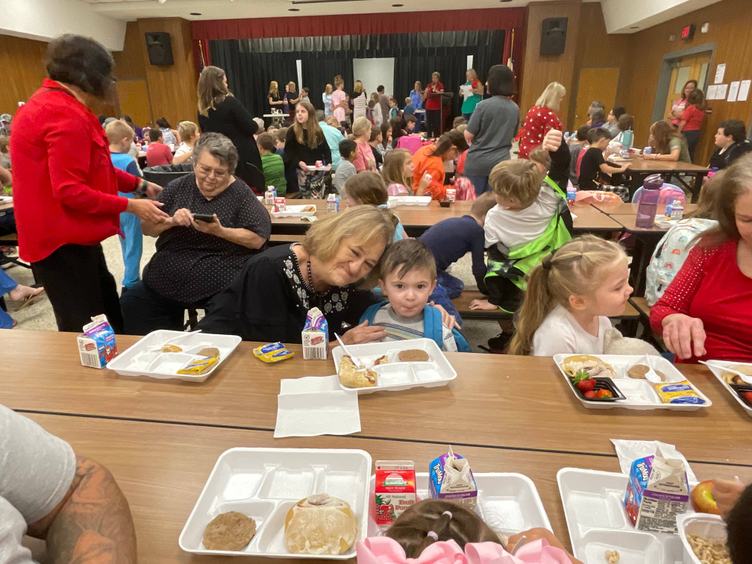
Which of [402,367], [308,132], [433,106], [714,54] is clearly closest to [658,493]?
[402,367]

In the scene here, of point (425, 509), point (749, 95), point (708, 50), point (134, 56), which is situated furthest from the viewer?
point (134, 56)

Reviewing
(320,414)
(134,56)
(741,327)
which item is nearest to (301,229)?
(320,414)

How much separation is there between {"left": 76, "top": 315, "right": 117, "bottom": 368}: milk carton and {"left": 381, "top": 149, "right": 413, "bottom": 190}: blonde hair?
3243 millimetres

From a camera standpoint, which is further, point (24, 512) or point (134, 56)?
point (134, 56)

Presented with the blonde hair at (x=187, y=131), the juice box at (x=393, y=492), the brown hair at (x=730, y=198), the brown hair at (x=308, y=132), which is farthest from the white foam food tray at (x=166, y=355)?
the blonde hair at (x=187, y=131)

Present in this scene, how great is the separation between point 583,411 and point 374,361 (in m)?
0.63

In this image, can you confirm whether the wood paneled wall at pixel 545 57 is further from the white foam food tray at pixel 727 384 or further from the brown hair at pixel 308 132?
the white foam food tray at pixel 727 384

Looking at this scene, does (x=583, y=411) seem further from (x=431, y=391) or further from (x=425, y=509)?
(x=425, y=509)

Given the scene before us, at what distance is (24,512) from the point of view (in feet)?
2.67

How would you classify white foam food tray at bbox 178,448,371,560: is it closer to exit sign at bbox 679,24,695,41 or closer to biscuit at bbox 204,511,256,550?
biscuit at bbox 204,511,256,550

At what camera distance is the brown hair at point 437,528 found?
68cm

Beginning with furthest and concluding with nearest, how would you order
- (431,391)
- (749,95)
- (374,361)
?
(749,95)
(374,361)
(431,391)

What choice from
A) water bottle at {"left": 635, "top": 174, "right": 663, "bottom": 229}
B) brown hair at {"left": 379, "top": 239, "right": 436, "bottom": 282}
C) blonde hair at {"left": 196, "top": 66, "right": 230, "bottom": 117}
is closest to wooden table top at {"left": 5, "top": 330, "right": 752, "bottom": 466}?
brown hair at {"left": 379, "top": 239, "right": 436, "bottom": 282}

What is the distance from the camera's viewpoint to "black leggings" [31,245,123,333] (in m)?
2.14
